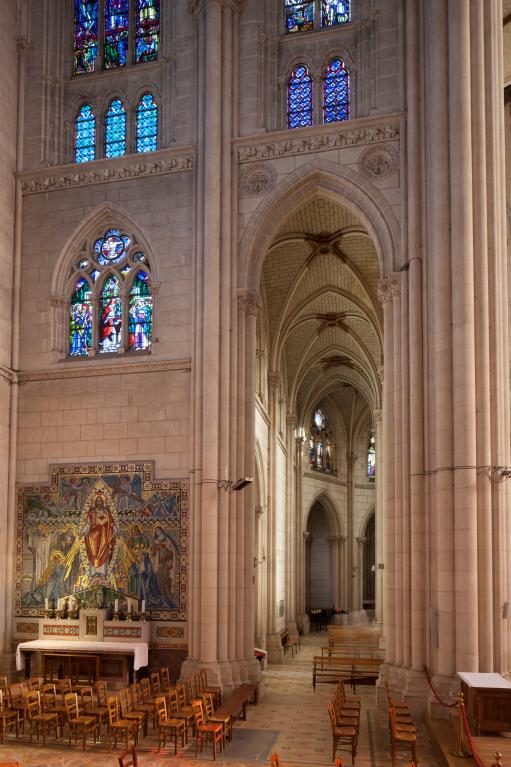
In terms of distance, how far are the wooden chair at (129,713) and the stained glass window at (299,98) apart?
46.2ft

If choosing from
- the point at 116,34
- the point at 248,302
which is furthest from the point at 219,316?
the point at 116,34

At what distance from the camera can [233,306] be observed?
67.5 ft

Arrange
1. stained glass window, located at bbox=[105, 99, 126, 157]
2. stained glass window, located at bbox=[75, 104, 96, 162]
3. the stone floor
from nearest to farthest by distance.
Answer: the stone floor → stained glass window, located at bbox=[105, 99, 126, 157] → stained glass window, located at bbox=[75, 104, 96, 162]

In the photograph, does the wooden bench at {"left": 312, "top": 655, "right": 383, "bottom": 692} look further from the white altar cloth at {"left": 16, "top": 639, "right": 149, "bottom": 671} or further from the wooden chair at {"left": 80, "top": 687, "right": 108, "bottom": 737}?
the wooden chair at {"left": 80, "top": 687, "right": 108, "bottom": 737}

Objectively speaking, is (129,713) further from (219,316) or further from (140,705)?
(219,316)

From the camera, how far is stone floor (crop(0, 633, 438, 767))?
13.8 m

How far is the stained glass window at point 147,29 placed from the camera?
896 inches

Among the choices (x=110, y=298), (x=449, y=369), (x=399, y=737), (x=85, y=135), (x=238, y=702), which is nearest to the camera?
(x=399, y=737)

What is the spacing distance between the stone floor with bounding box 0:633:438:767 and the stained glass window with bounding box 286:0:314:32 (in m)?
16.9

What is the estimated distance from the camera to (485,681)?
44.7ft

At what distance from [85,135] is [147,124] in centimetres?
183

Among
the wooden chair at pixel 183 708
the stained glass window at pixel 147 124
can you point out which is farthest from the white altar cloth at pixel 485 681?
the stained glass window at pixel 147 124

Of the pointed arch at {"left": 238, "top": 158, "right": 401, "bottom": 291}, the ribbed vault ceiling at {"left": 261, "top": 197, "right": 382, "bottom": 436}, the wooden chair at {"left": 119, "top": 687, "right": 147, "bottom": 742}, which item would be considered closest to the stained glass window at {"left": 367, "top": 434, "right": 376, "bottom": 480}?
the ribbed vault ceiling at {"left": 261, "top": 197, "right": 382, "bottom": 436}

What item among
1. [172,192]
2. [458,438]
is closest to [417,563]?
[458,438]
